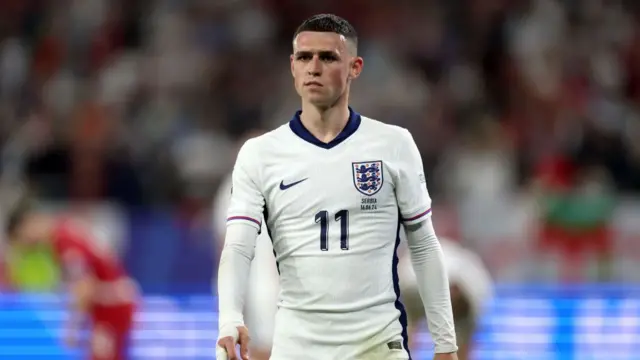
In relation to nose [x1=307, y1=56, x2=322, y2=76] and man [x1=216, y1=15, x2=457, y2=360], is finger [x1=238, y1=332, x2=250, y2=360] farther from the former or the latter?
nose [x1=307, y1=56, x2=322, y2=76]

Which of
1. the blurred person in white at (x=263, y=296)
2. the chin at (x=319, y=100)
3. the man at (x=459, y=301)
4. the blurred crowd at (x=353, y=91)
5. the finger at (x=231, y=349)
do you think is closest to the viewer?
the finger at (x=231, y=349)

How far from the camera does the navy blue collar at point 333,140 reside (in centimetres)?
454

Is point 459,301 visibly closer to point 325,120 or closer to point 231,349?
point 325,120

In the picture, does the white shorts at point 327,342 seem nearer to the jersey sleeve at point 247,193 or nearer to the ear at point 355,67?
the jersey sleeve at point 247,193

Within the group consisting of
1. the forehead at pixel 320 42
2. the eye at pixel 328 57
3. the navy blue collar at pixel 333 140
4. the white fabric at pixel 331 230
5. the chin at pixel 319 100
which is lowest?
the white fabric at pixel 331 230

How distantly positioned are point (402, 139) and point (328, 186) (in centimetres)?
32

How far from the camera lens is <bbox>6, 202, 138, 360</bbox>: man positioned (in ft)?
29.7

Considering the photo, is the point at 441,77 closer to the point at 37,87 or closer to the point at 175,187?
the point at 175,187

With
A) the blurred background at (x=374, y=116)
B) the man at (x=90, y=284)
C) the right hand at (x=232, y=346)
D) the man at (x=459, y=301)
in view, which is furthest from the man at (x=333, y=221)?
the blurred background at (x=374, y=116)

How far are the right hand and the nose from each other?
2.93ft

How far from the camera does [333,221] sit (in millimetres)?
4441

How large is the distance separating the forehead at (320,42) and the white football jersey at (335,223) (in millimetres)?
300

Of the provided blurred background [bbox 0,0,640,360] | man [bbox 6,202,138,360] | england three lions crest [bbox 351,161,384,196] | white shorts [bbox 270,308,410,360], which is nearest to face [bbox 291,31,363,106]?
england three lions crest [bbox 351,161,384,196]

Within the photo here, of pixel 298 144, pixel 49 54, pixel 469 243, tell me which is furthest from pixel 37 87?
pixel 298 144
